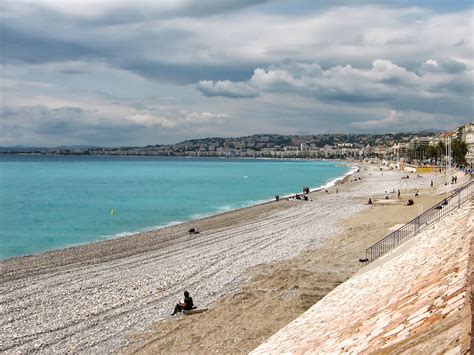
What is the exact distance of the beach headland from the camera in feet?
45.1

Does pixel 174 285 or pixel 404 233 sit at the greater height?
pixel 404 233

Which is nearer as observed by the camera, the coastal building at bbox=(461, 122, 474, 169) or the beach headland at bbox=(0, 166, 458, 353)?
the beach headland at bbox=(0, 166, 458, 353)

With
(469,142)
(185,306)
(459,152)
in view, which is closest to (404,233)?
(185,306)

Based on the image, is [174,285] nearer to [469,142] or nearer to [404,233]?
[404,233]

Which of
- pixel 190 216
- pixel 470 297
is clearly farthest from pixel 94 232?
pixel 470 297

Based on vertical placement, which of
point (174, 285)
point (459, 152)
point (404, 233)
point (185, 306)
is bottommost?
point (174, 285)

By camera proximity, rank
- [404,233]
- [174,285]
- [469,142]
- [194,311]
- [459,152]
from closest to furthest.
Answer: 1. [194,311]
2. [174,285]
3. [404,233]
4. [459,152]
5. [469,142]

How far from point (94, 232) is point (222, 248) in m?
16.5

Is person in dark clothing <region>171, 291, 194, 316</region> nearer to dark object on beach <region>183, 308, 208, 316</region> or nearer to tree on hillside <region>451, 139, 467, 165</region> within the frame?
dark object on beach <region>183, 308, 208, 316</region>

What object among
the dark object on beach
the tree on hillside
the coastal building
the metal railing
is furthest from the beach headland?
the coastal building

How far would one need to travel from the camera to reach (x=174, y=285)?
19266mm

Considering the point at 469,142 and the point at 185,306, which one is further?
the point at 469,142

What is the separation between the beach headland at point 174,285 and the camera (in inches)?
541

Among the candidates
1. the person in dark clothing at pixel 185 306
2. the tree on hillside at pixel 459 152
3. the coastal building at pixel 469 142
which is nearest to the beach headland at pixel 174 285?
the person in dark clothing at pixel 185 306
